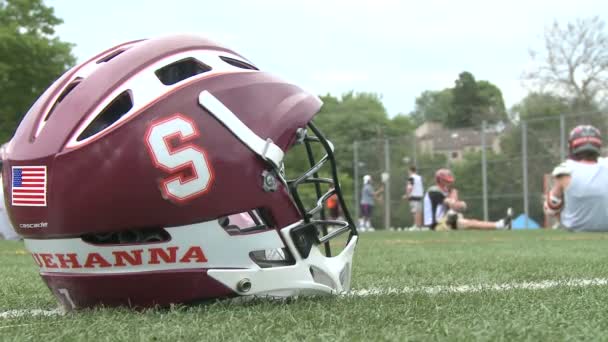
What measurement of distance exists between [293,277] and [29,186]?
941 millimetres

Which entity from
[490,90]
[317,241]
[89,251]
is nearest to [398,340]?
[317,241]

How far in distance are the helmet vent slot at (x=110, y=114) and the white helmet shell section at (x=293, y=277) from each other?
1.97ft

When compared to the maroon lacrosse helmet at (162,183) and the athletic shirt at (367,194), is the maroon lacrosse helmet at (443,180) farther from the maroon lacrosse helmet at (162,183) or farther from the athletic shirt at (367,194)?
the maroon lacrosse helmet at (162,183)

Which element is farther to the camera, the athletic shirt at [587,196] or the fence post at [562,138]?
the fence post at [562,138]

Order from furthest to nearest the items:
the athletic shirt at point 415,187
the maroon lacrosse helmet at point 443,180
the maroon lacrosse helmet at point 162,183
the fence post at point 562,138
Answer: the athletic shirt at point 415,187 → the fence post at point 562,138 → the maroon lacrosse helmet at point 443,180 → the maroon lacrosse helmet at point 162,183

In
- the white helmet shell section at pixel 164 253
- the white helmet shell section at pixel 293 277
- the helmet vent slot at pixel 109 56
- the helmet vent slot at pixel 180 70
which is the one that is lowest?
the white helmet shell section at pixel 293 277

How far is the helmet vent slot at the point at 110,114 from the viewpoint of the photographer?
92.4 inches

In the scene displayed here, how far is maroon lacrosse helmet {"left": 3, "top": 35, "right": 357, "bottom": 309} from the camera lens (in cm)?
230

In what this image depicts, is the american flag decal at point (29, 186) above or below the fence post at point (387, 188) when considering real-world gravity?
above

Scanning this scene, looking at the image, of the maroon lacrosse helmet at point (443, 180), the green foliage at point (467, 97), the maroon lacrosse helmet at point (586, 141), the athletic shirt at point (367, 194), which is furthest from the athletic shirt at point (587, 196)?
the green foliage at point (467, 97)

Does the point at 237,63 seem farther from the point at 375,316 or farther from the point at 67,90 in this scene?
the point at 375,316

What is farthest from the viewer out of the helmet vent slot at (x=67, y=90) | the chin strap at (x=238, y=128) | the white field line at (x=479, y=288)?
the white field line at (x=479, y=288)

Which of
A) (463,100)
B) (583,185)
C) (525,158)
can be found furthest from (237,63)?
(463,100)

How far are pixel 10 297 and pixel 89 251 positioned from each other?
113 cm
